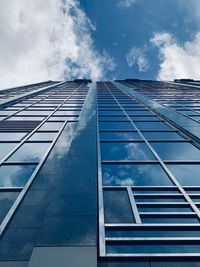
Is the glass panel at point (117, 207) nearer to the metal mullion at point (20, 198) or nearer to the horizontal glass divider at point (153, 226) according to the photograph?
the horizontal glass divider at point (153, 226)

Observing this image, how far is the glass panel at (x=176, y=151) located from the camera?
12.4 meters

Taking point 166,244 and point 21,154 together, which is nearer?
point 166,244

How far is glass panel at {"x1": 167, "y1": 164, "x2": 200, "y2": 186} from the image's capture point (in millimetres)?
10180

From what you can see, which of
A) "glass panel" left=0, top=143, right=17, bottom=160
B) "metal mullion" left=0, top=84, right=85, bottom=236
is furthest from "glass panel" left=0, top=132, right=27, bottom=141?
"metal mullion" left=0, top=84, right=85, bottom=236

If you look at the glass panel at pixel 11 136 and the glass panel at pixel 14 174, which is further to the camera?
the glass panel at pixel 11 136

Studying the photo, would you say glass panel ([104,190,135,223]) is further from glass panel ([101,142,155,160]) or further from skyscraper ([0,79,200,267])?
glass panel ([101,142,155,160])

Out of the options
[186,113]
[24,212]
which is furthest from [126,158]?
[186,113]

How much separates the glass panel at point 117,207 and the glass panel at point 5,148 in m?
5.89

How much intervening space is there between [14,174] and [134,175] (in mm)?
5238

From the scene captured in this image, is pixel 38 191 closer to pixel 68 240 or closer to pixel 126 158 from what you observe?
pixel 68 240

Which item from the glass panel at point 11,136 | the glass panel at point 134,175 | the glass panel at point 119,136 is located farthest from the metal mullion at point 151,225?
the glass panel at point 11,136

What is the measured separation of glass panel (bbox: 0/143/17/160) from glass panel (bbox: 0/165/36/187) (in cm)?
127

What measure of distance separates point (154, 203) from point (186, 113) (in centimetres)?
1468

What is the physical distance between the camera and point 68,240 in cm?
703
